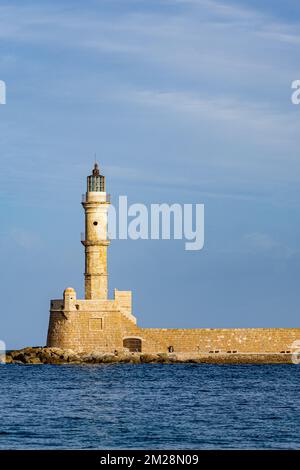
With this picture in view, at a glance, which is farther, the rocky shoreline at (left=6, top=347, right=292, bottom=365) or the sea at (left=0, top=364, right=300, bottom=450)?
the rocky shoreline at (left=6, top=347, right=292, bottom=365)

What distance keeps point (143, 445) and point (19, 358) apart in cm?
4267

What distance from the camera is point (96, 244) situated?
64.9 m

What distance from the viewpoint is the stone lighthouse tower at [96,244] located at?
6500 cm

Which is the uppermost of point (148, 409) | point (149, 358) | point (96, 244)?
point (96, 244)

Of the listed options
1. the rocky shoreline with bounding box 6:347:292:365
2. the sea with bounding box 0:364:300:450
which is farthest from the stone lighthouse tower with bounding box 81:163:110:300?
the sea with bounding box 0:364:300:450

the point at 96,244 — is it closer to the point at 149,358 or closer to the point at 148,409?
the point at 149,358


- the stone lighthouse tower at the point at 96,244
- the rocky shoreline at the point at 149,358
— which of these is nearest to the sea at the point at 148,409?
the rocky shoreline at the point at 149,358

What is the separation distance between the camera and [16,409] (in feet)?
124

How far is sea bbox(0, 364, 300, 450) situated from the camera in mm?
29188

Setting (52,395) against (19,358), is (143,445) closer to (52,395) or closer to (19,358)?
(52,395)

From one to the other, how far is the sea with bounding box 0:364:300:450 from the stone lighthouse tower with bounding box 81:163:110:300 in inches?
216

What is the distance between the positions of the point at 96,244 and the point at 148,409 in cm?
2783

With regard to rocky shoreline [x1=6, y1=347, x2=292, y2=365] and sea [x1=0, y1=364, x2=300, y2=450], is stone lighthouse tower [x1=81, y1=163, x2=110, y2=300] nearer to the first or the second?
rocky shoreline [x1=6, y1=347, x2=292, y2=365]

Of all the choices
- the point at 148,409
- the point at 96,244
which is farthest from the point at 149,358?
the point at 148,409
